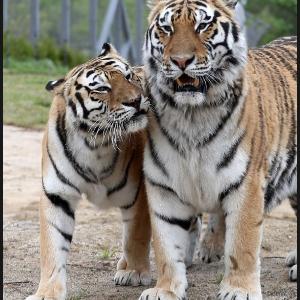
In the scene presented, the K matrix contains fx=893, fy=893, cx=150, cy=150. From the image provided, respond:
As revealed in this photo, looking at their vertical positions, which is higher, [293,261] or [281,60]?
[281,60]

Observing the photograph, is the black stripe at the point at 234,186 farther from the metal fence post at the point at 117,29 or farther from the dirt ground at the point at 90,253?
the metal fence post at the point at 117,29

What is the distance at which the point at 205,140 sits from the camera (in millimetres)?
3887

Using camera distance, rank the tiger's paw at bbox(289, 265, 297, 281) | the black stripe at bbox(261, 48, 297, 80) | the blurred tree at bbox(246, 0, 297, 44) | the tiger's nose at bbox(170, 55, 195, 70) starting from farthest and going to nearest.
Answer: the blurred tree at bbox(246, 0, 297, 44) < the black stripe at bbox(261, 48, 297, 80) < the tiger's paw at bbox(289, 265, 297, 281) < the tiger's nose at bbox(170, 55, 195, 70)

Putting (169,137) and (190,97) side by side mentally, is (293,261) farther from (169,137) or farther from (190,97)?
(190,97)

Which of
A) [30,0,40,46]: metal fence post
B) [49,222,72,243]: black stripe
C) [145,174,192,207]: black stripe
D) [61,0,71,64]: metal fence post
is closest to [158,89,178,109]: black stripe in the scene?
[145,174,192,207]: black stripe

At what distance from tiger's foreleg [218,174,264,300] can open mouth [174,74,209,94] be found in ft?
1.61

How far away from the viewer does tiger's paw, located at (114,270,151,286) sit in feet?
14.9

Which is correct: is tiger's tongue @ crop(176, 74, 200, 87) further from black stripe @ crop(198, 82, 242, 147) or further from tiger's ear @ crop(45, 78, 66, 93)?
tiger's ear @ crop(45, 78, 66, 93)

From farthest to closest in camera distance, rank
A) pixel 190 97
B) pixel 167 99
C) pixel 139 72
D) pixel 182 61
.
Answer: pixel 139 72 < pixel 167 99 < pixel 190 97 < pixel 182 61

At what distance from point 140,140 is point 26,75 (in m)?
9.06

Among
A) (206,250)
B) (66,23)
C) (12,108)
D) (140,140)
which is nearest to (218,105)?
(140,140)

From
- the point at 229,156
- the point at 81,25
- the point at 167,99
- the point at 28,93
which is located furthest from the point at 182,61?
the point at 81,25

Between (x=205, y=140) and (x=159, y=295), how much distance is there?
73cm

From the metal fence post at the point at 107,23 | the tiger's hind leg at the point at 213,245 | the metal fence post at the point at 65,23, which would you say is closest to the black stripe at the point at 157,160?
the tiger's hind leg at the point at 213,245
